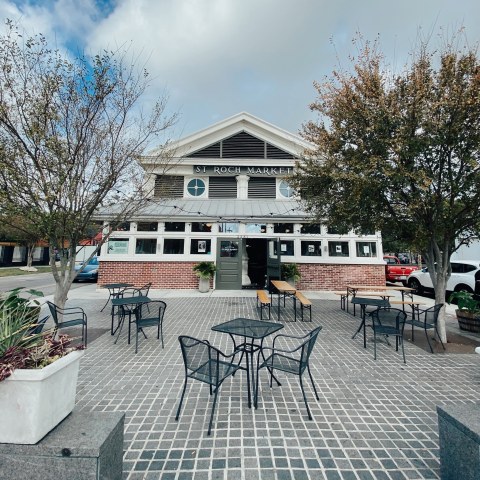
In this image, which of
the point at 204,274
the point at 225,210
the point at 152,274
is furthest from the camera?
the point at 225,210

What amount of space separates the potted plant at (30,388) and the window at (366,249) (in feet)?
Result: 40.1

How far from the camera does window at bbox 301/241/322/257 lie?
1210 centimetres

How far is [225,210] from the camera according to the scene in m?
12.4

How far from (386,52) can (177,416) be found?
7.84 meters

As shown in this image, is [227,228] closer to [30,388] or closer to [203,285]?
[203,285]

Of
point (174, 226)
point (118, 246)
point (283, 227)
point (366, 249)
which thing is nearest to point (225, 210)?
point (174, 226)

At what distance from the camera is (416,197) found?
5.27 m

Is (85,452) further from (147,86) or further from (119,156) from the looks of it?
(147,86)

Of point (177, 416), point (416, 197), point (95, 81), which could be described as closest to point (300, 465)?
point (177, 416)

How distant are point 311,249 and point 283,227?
166 centimetres

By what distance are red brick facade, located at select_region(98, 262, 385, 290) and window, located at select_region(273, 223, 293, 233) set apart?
68.1 inches

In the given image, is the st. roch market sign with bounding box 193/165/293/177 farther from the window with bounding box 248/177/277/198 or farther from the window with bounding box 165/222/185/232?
the window with bounding box 165/222/185/232

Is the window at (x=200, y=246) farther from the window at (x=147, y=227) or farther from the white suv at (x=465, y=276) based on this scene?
the white suv at (x=465, y=276)

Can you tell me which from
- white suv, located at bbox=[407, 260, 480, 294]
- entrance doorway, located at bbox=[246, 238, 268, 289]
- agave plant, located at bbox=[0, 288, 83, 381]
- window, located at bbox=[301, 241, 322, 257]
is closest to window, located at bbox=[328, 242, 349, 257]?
window, located at bbox=[301, 241, 322, 257]
